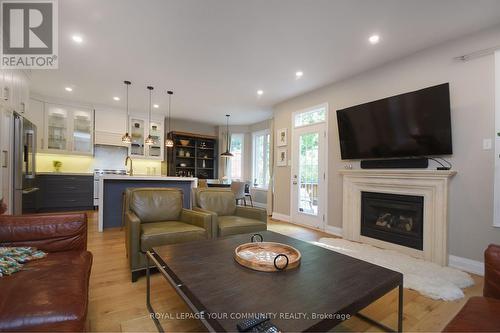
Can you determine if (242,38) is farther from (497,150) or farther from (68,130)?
(68,130)

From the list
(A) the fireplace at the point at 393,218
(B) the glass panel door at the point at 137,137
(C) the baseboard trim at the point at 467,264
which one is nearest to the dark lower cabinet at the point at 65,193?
(B) the glass panel door at the point at 137,137

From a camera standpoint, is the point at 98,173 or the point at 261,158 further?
the point at 261,158

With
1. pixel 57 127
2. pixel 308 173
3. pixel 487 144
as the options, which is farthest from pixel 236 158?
pixel 487 144

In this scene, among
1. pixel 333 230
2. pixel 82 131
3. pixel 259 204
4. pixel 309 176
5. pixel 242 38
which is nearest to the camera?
pixel 242 38

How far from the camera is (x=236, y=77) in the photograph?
4.00m

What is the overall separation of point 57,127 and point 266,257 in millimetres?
6384

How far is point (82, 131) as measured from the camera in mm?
5746

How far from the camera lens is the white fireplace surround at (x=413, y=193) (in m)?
2.73

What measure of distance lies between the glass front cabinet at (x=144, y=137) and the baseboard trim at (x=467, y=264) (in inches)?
251

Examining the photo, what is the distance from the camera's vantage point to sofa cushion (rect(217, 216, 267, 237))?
257 cm

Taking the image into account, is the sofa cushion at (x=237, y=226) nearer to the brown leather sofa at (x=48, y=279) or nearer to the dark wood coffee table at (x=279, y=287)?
the dark wood coffee table at (x=279, y=287)

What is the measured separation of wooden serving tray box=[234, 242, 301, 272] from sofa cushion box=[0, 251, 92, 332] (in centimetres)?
82

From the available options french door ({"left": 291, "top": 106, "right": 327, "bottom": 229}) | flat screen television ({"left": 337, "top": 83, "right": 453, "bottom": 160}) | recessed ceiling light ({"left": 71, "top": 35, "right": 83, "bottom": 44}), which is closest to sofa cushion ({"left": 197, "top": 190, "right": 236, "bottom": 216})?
french door ({"left": 291, "top": 106, "right": 327, "bottom": 229})

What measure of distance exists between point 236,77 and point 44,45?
269cm
